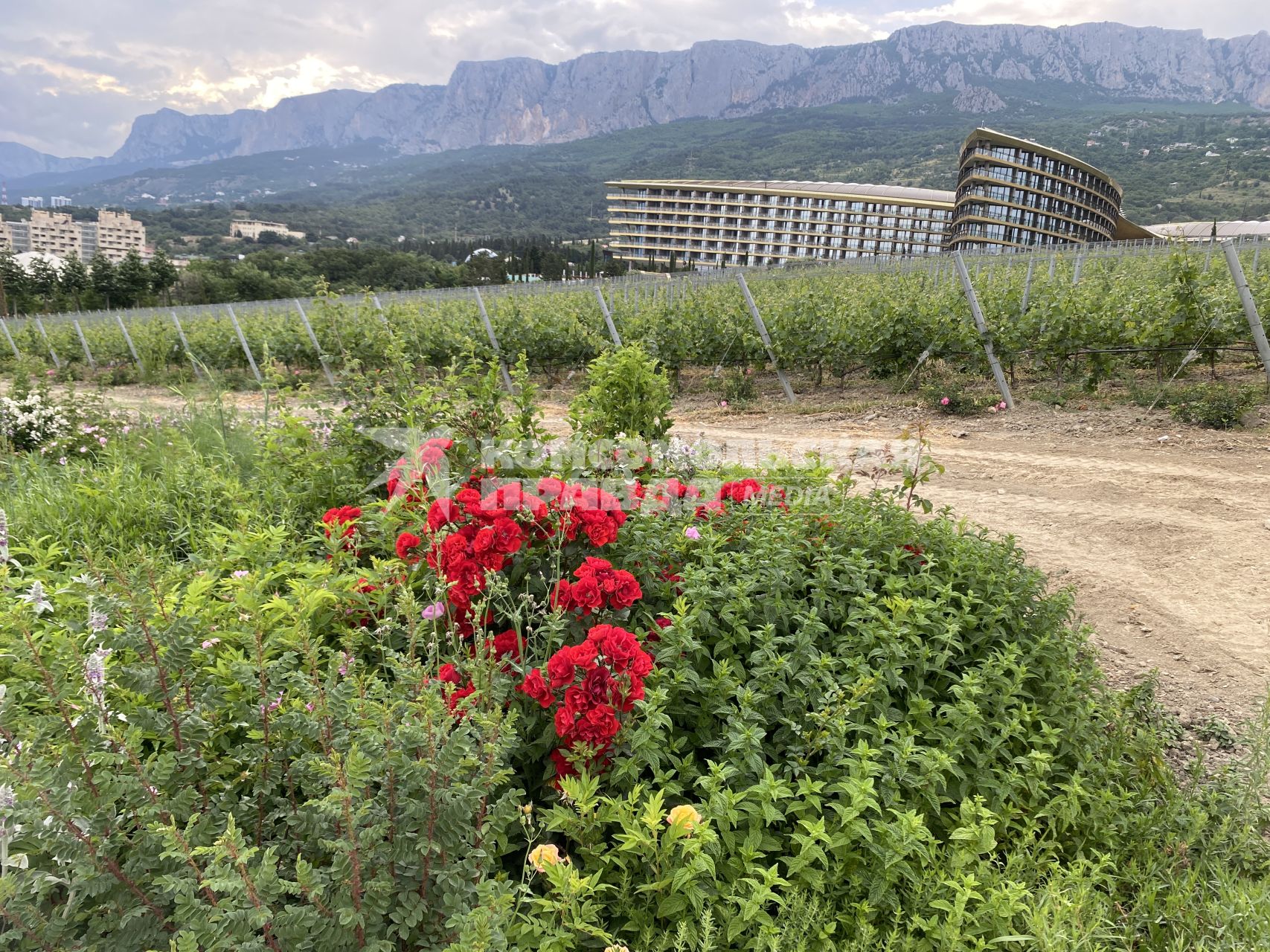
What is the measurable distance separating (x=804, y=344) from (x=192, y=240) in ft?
476

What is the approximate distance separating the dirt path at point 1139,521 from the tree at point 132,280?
196 ft

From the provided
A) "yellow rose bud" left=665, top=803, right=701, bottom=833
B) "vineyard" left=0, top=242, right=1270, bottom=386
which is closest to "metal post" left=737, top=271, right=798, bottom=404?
"vineyard" left=0, top=242, right=1270, bottom=386

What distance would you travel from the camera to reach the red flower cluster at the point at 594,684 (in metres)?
1.75

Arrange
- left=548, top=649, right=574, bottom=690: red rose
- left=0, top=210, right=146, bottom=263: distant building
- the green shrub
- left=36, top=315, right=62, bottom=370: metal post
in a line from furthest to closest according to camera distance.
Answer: left=0, top=210, right=146, bottom=263: distant building, left=36, top=315, right=62, bottom=370: metal post, the green shrub, left=548, top=649, right=574, bottom=690: red rose

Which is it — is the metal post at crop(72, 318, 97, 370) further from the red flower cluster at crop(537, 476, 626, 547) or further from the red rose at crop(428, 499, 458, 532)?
the red flower cluster at crop(537, 476, 626, 547)

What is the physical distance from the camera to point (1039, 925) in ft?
5.37

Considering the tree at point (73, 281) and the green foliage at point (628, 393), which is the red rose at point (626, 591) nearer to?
the green foliage at point (628, 393)

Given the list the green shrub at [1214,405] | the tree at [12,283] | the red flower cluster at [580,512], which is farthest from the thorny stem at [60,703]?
the tree at [12,283]

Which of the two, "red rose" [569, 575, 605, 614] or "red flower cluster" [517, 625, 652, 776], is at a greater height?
"red rose" [569, 575, 605, 614]

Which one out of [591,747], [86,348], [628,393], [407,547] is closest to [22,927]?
[591,747]

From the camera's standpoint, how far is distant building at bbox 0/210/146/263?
13375 centimetres

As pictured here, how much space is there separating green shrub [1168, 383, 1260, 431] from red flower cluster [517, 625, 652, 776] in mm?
7399

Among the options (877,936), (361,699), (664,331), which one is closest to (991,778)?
(877,936)

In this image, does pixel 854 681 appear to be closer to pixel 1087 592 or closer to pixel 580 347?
pixel 1087 592
